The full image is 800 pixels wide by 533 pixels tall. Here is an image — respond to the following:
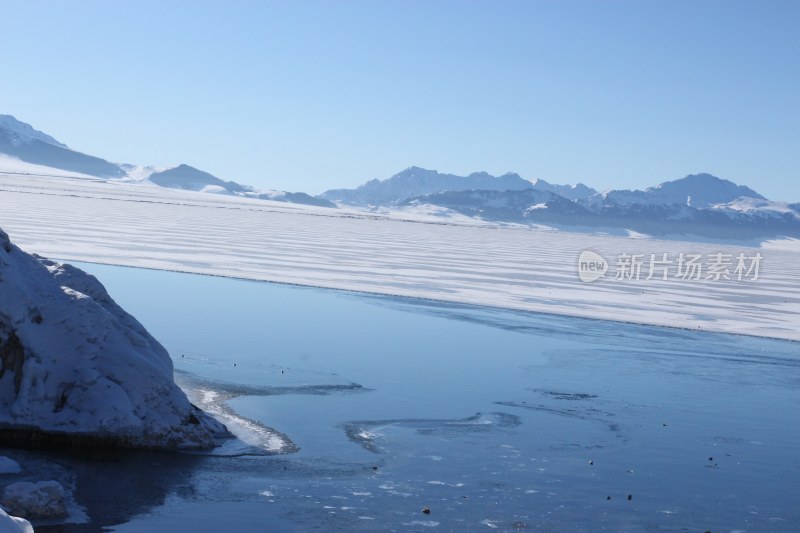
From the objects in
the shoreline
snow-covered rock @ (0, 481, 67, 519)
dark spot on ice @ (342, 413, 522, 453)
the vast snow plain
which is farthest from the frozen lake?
the vast snow plain

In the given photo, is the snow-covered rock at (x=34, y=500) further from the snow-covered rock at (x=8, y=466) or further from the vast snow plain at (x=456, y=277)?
the vast snow plain at (x=456, y=277)

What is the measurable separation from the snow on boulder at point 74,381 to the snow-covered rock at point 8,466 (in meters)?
0.75

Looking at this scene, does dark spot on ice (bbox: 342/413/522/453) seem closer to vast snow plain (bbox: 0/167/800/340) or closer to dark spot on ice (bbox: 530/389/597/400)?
dark spot on ice (bbox: 530/389/597/400)

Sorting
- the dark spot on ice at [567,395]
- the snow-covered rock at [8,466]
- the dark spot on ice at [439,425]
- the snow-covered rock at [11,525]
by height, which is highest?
the snow-covered rock at [11,525]

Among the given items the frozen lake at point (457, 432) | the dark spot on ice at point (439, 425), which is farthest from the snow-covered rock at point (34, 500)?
the dark spot on ice at point (439, 425)

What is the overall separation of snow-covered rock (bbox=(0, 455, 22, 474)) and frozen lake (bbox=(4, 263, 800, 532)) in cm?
31

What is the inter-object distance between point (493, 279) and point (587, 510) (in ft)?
70.8

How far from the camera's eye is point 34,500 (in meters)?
7.18

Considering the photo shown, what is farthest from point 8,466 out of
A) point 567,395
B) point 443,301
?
point 443,301

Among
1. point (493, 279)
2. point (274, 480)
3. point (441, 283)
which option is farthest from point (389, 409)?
point (493, 279)

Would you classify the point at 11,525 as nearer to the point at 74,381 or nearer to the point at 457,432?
the point at 74,381

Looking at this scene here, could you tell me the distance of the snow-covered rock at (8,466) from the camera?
25.9ft

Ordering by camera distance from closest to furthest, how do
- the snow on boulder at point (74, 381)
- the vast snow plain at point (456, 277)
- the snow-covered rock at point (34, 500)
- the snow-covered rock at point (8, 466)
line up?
the snow-covered rock at point (34, 500)
the snow-covered rock at point (8, 466)
the snow on boulder at point (74, 381)
the vast snow plain at point (456, 277)

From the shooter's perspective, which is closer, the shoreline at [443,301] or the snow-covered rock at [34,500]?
the snow-covered rock at [34,500]
